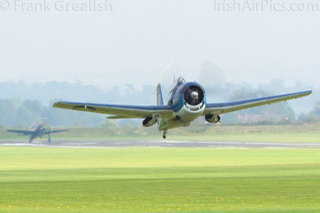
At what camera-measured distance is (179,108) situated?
48500 mm

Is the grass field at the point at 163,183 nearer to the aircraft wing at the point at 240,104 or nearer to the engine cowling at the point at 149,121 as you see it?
the engine cowling at the point at 149,121

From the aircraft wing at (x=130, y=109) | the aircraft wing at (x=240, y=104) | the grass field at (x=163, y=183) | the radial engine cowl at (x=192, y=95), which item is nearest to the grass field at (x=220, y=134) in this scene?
the grass field at (x=163, y=183)

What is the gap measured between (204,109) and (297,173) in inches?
423

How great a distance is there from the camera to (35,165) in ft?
232

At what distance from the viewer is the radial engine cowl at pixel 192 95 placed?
4759cm

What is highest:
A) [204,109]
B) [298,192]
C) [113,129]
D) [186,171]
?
[204,109]

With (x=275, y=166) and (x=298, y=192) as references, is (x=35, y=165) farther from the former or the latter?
(x=298, y=192)

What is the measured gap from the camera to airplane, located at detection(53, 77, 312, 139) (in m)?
47.8

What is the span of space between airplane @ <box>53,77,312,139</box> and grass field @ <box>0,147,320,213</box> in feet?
14.1

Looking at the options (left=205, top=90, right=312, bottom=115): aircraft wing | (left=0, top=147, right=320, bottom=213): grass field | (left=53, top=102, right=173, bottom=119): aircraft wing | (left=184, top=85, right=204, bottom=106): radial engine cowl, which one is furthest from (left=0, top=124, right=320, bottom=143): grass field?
(left=184, top=85, right=204, bottom=106): radial engine cowl

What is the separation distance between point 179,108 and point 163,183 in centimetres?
549

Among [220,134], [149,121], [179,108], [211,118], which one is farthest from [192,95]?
[220,134]

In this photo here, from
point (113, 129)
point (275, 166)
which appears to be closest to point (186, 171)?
point (275, 166)

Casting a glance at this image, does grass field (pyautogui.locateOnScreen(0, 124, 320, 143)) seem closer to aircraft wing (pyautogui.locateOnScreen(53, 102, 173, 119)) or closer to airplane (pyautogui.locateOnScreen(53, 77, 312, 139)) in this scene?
airplane (pyautogui.locateOnScreen(53, 77, 312, 139))
